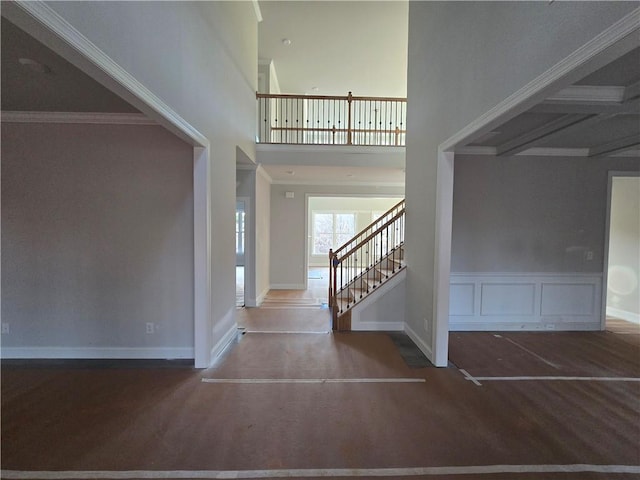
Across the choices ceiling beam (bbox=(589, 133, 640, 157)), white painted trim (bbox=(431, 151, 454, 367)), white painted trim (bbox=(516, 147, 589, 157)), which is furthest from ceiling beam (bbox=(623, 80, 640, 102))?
white painted trim (bbox=(516, 147, 589, 157))

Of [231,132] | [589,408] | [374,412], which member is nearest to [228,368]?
[374,412]

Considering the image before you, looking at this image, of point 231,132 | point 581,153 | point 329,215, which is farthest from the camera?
point 329,215

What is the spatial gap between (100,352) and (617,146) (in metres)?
6.65

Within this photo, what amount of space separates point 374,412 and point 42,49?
3.34 meters

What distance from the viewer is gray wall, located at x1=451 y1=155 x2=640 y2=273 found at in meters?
4.02

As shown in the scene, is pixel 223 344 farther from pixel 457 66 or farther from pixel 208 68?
pixel 457 66

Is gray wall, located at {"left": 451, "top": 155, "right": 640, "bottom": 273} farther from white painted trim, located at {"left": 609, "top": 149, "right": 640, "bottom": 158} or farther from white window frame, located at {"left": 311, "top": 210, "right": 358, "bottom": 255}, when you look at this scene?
white window frame, located at {"left": 311, "top": 210, "right": 358, "bottom": 255}

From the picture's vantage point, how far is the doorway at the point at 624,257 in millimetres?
4539

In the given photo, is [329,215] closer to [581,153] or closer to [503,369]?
[581,153]

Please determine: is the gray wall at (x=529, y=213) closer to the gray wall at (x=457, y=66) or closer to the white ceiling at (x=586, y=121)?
the white ceiling at (x=586, y=121)

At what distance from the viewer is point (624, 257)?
4691 mm

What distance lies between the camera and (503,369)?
9.53 ft

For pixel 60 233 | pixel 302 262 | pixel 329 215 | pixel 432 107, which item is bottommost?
pixel 302 262

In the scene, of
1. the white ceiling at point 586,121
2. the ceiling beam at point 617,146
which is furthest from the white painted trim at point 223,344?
the ceiling beam at point 617,146
